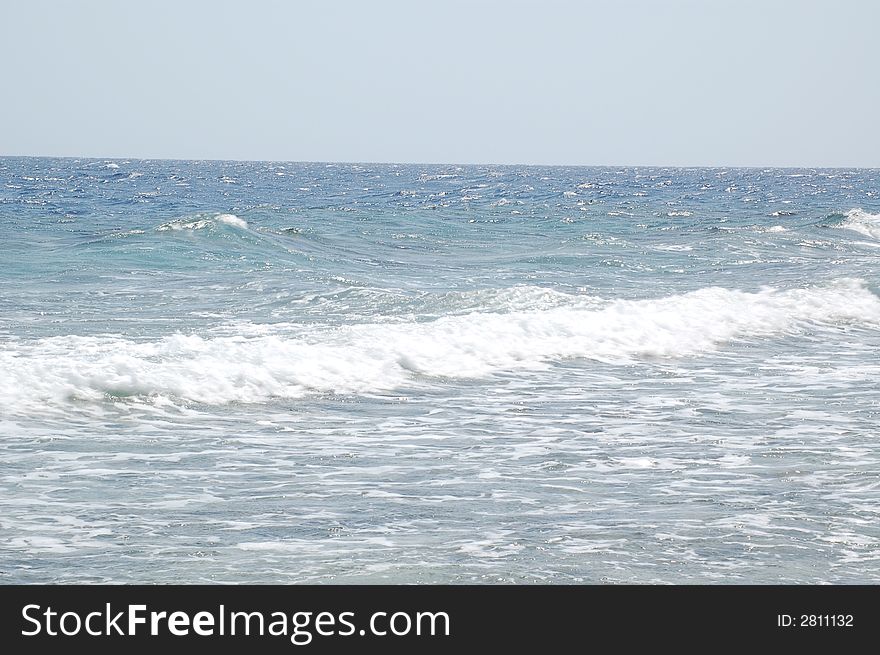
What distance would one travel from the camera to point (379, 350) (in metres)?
11.3

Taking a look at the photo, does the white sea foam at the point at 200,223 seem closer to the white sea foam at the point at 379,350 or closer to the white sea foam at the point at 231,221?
the white sea foam at the point at 231,221

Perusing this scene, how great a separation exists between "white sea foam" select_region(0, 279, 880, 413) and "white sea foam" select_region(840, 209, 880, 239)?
1763 cm

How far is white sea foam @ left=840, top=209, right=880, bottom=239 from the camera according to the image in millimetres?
32438

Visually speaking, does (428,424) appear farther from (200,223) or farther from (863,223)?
(863,223)

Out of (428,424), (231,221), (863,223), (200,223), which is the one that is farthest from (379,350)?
(863,223)

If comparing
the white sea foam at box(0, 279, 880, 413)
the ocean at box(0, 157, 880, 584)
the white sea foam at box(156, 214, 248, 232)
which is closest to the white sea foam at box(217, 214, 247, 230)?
the white sea foam at box(156, 214, 248, 232)

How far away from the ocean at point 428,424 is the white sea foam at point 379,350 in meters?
0.05

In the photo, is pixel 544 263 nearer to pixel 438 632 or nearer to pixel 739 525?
pixel 739 525

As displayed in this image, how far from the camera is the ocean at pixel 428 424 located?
5504 mm

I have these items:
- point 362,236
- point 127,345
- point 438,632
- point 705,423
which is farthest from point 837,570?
point 362,236

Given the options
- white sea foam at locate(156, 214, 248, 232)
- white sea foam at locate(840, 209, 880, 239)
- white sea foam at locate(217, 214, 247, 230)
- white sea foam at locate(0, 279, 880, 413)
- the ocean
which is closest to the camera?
the ocean

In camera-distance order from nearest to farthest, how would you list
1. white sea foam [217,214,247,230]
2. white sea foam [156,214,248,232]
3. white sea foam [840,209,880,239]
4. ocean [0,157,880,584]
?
ocean [0,157,880,584] < white sea foam [156,214,248,232] < white sea foam [217,214,247,230] < white sea foam [840,209,880,239]

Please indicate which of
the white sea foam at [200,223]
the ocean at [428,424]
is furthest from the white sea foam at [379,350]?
the white sea foam at [200,223]

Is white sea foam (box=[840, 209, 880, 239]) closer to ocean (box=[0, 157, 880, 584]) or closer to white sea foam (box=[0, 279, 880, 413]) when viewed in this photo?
ocean (box=[0, 157, 880, 584])
